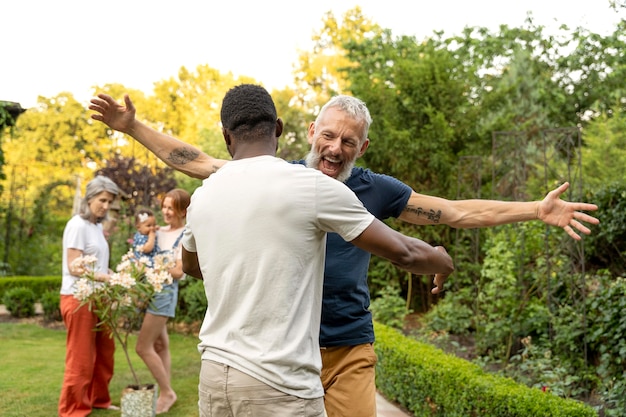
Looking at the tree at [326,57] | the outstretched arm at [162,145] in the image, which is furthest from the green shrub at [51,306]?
the tree at [326,57]

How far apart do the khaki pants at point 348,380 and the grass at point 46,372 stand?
11.6ft

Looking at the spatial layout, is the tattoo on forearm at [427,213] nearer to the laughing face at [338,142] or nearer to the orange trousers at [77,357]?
the laughing face at [338,142]

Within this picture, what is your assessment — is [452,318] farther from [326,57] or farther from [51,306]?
[326,57]

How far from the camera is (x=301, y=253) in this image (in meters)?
2.02

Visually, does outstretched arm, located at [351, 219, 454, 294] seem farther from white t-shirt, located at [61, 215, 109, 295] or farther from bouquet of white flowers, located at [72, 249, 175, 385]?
white t-shirt, located at [61, 215, 109, 295]

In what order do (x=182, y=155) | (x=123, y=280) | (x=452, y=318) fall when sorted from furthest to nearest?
(x=452, y=318) → (x=123, y=280) → (x=182, y=155)

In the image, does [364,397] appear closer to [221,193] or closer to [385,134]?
[221,193]

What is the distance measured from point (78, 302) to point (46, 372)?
115 inches

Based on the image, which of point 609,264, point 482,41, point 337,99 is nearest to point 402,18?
point 482,41

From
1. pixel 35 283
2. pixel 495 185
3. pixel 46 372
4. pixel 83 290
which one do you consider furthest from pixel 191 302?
pixel 83 290

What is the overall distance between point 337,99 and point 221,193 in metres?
1.17

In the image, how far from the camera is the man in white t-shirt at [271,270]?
78.2 inches

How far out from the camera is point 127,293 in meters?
5.64

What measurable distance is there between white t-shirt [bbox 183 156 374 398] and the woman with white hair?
12.6ft
